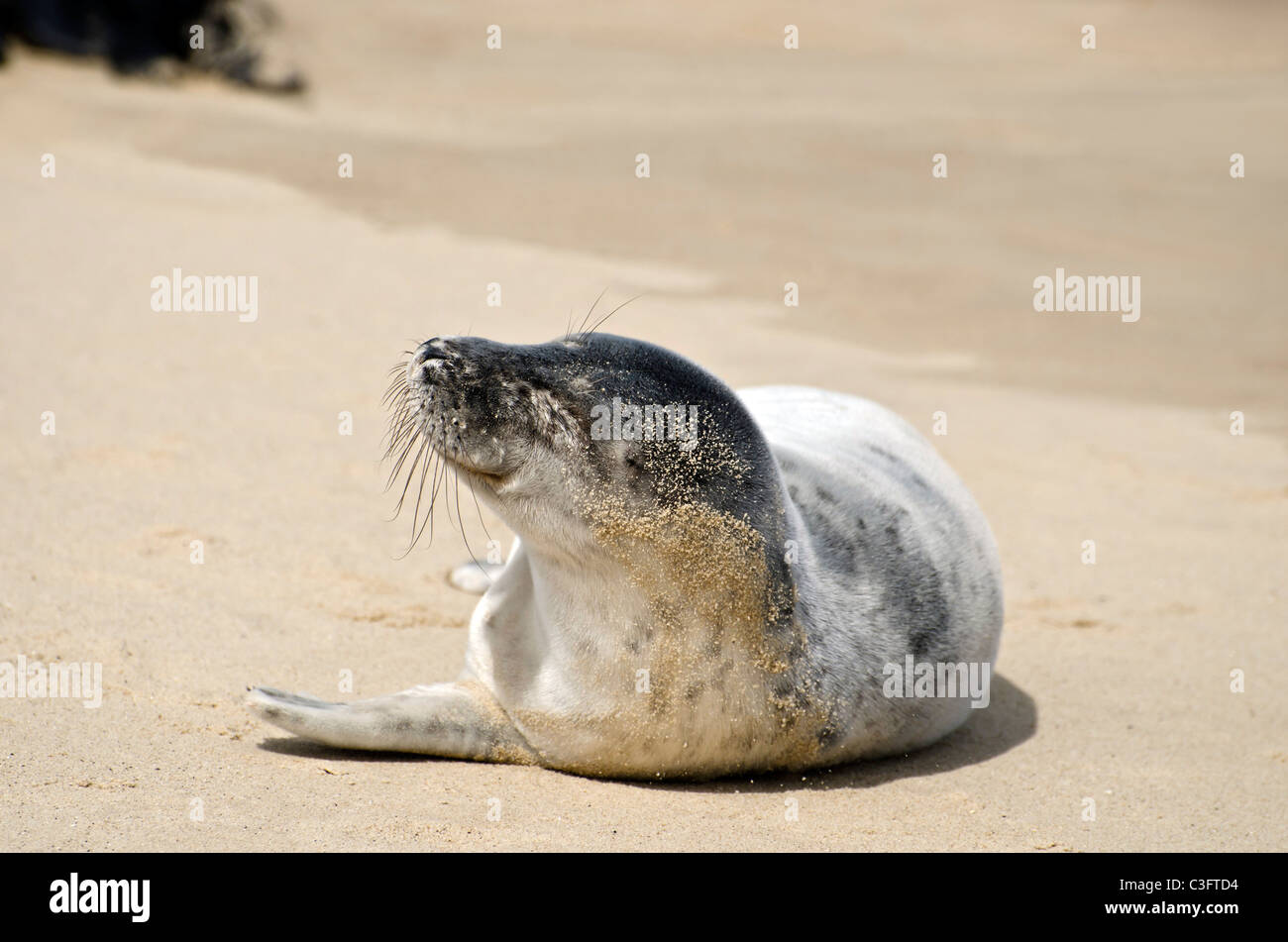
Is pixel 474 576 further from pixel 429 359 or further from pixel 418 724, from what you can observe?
pixel 429 359

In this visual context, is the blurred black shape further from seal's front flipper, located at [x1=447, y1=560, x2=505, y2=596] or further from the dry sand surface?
seal's front flipper, located at [x1=447, y1=560, x2=505, y2=596]

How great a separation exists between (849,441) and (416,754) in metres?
1.73

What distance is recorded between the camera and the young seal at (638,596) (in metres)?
3.42

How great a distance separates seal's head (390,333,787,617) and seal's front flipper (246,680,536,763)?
554 millimetres

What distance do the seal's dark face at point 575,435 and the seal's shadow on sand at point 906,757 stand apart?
0.73 meters

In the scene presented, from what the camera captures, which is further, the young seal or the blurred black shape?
the blurred black shape

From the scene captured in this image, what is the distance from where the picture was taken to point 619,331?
8.77m

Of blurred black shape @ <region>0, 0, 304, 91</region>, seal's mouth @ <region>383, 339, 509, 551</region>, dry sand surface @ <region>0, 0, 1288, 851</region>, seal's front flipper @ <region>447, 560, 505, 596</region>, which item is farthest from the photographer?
blurred black shape @ <region>0, 0, 304, 91</region>

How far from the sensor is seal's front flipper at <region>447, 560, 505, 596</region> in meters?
5.27

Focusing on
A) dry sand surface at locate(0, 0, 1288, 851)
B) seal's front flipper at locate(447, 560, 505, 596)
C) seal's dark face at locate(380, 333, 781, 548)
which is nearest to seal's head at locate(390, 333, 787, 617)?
seal's dark face at locate(380, 333, 781, 548)

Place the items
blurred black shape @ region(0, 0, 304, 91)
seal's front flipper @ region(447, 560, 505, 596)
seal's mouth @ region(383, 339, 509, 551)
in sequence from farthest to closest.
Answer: blurred black shape @ region(0, 0, 304, 91), seal's front flipper @ region(447, 560, 505, 596), seal's mouth @ region(383, 339, 509, 551)

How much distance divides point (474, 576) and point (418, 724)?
1.65 m

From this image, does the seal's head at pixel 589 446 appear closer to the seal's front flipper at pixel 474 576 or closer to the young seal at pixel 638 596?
the young seal at pixel 638 596

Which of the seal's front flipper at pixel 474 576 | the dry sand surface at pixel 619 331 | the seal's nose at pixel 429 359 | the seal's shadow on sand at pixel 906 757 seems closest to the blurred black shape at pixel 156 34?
the dry sand surface at pixel 619 331
